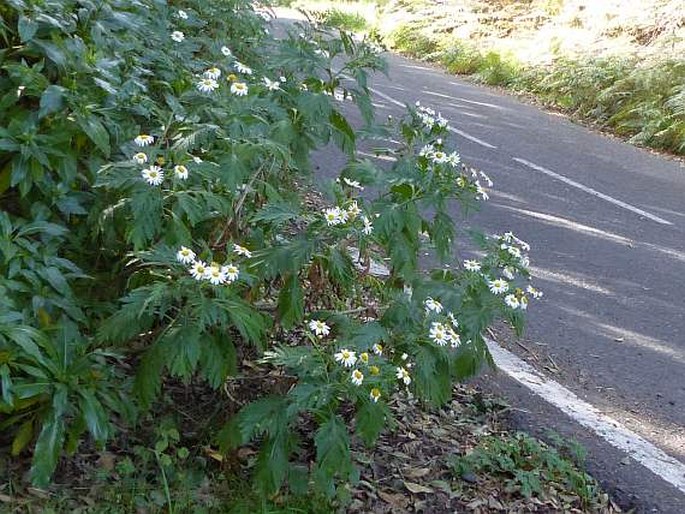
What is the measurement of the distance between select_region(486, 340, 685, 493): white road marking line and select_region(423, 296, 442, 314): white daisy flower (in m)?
1.39

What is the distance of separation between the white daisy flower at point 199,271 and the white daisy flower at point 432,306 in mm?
808

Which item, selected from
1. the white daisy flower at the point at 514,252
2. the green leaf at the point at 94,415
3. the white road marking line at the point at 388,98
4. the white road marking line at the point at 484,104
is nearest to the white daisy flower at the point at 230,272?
the green leaf at the point at 94,415

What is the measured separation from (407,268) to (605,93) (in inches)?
407

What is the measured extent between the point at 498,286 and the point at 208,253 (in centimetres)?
106

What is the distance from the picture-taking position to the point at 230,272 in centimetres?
276

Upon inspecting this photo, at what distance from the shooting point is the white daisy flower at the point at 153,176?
9.60 feet

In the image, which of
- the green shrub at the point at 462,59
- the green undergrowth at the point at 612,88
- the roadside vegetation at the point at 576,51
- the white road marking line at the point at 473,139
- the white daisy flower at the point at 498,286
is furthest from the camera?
the green shrub at the point at 462,59

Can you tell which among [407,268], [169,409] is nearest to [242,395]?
[169,409]

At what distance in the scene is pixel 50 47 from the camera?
3.32m

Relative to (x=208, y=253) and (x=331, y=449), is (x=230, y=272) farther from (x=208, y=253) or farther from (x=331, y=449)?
(x=331, y=449)

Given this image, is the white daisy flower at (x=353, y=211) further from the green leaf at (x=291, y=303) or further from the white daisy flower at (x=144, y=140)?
the white daisy flower at (x=144, y=140)

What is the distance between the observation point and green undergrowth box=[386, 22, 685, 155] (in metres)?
11.6

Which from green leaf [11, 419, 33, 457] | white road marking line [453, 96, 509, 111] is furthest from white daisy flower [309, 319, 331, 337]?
white road marking line [453, 96, 509, 111]

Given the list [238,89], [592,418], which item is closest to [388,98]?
[592,418]
